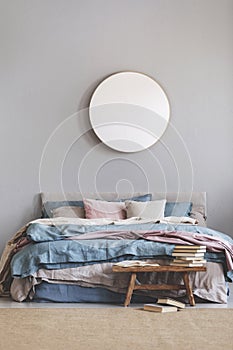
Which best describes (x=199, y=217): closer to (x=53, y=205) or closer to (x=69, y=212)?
(x=69, y=212)

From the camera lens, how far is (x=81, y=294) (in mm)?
4684

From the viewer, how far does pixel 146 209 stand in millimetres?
6238

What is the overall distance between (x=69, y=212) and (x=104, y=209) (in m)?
0.35

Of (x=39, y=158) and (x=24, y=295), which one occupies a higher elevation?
(x=39, y=158)

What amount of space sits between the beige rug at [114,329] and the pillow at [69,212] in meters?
1.97

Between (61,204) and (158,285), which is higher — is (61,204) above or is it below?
above

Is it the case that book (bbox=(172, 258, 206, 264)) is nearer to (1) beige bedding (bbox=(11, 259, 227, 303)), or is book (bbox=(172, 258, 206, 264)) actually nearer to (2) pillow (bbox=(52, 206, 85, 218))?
(1) beige bedding (bbox=(11, 259, 227, 303))

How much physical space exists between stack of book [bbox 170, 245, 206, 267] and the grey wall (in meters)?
2.04

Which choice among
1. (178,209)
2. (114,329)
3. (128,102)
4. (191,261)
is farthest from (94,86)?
(114,329)

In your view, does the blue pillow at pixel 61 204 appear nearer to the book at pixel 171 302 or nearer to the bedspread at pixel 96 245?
the bedspread at pixel 96 245

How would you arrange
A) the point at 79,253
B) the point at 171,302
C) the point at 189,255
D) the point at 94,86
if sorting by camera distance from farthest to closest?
the point at 94,86 → the point at 79,253 → the point at 189,255 → the point at 171,302

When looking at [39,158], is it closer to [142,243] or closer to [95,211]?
[95,211]

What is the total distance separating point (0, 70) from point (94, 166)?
1.35 metres

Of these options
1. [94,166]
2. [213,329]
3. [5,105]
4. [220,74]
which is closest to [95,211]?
[94,166]
